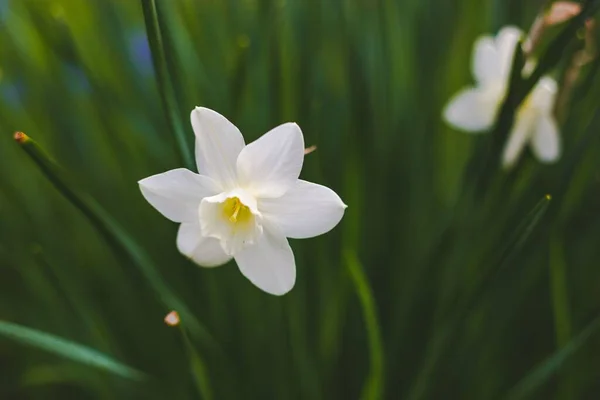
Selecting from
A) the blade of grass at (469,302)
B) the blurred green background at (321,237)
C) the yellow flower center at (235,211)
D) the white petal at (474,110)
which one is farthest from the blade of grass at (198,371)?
the white petal at (474,110)

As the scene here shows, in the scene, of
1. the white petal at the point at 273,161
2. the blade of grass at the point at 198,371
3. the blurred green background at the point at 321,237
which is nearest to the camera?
the white petal at the point at 273,161

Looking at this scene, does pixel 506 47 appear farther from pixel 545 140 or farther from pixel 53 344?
pixel 53 344

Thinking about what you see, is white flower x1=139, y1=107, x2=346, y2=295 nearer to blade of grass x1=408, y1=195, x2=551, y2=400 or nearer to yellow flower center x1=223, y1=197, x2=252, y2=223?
yellow flower center x1=223, y1=197, x2=252, y2=223

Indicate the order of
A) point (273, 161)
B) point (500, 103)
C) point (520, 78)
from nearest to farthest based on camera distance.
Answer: point (273, 161) < point (520, 78) < point (500, 103)

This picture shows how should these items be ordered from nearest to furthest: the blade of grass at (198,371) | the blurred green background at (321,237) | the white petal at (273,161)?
the white petal at (273,161) → the blade of grass at (198,371) → the blurred green background at (321,237)

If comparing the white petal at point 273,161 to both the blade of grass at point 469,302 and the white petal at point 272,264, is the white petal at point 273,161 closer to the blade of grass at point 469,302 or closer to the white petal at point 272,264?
the white petal at point 272,264

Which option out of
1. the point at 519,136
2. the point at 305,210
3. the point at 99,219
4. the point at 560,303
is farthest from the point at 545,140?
the point at 99,219
